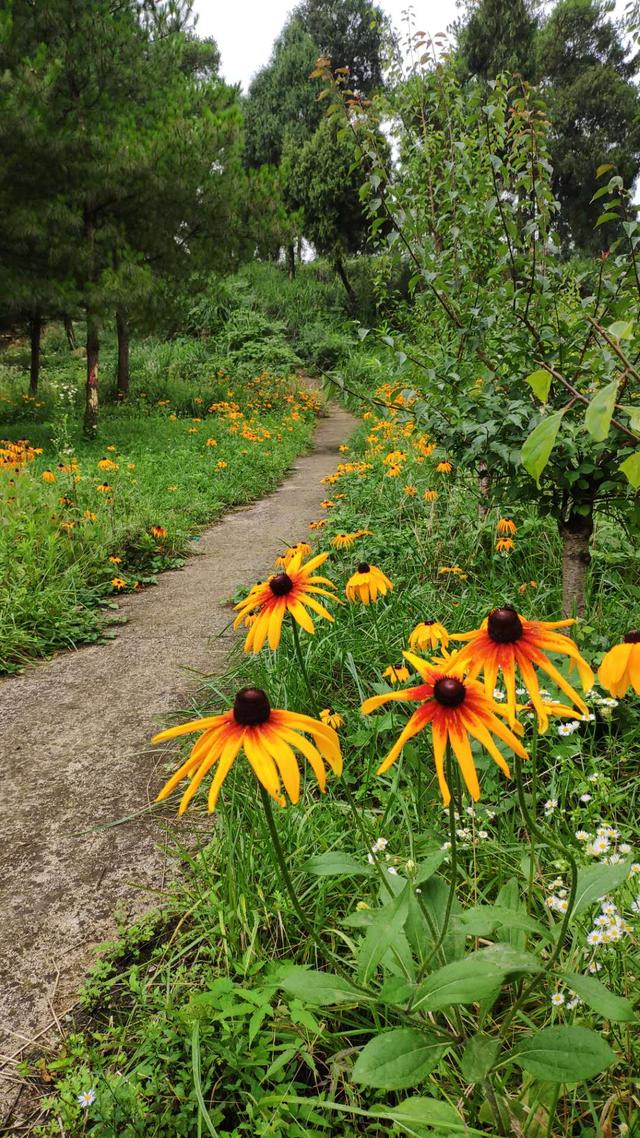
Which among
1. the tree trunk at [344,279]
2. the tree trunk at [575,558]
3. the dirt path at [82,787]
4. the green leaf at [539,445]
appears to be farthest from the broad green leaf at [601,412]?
the tree trunk at [344,279]

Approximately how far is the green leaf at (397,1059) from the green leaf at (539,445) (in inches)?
28.9

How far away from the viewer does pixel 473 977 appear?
0.80 metres

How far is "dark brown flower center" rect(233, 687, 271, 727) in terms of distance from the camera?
80 centimetres

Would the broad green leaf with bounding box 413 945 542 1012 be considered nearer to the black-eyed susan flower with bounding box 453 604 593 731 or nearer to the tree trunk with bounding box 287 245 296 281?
the black-eyed susan flower with bounding box 453 604 593 731

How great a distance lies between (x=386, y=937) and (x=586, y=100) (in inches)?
1034

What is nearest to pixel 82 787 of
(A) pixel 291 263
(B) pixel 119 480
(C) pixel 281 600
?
(C) pixel 281 600

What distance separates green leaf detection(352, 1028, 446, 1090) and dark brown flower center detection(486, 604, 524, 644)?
0.53 metres

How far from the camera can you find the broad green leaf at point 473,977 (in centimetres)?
78

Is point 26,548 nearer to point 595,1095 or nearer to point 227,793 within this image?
point 227,793

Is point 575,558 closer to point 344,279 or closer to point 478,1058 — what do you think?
point 478,1058

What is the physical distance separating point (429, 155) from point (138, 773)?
10.6 feet

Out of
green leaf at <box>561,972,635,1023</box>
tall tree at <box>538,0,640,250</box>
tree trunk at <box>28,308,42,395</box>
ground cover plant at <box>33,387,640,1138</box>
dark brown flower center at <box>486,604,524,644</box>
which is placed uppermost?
tall tree at <box>538,0,640,250</box>

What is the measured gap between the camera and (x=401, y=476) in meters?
5.34

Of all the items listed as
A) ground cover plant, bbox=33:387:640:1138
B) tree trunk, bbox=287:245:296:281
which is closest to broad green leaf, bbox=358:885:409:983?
ground cover plant, bbox=33:387:640:1138
